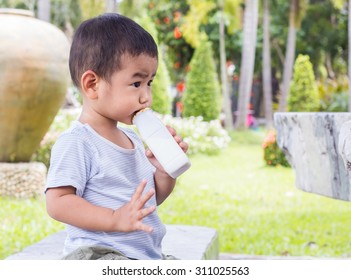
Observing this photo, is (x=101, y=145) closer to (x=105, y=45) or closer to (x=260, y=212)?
(x=105, y=45)

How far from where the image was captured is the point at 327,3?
24.4 m

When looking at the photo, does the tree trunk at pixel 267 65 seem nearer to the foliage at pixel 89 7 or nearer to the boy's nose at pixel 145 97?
the foliage at pixel 89 7

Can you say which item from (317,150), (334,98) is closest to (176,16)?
(334,98)

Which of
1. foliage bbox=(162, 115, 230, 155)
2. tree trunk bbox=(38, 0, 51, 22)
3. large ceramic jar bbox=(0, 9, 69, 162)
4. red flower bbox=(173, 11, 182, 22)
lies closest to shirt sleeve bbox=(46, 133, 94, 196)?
large ceramic jar bbox=(0, 9, 69, 162)

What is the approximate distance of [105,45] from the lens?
1896 mm

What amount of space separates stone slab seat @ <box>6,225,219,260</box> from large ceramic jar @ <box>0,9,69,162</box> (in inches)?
116

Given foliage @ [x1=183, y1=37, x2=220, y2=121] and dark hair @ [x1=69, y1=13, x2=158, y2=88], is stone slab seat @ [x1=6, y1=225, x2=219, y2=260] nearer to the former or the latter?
dark hair @ [x1=69, y1=13, x2=158, y2=88]

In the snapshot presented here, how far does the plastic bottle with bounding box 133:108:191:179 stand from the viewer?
5.86 feet

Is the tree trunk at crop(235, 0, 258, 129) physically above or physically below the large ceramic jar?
below

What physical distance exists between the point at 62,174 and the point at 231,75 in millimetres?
25304

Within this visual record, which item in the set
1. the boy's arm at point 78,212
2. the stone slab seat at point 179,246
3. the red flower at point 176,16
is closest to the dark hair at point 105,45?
the boy's arm at point 78,212

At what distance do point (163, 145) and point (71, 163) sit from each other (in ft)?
0.83

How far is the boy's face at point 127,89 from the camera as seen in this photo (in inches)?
74.1
